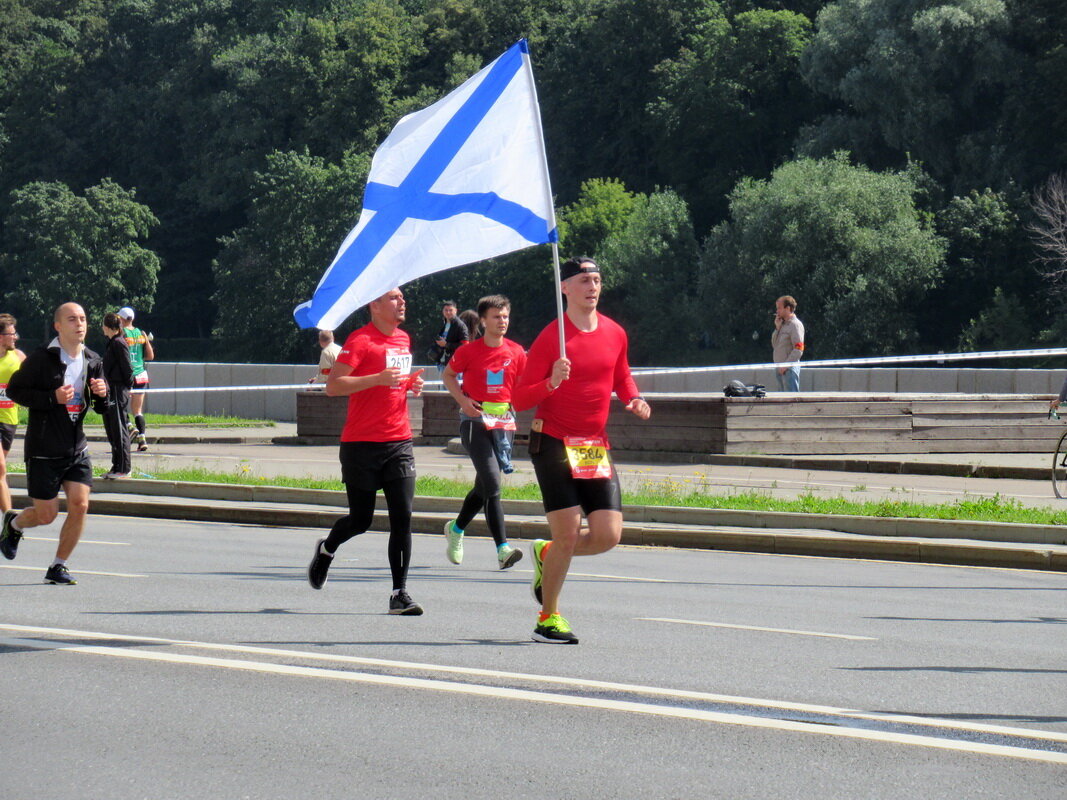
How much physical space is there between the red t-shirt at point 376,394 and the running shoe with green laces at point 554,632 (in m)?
1.44

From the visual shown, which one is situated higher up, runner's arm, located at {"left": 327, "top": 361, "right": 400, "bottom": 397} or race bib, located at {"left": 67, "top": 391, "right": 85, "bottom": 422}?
runner's arm, located at {"left": 327, "top": 361, "right": 400, "bottom": 397}

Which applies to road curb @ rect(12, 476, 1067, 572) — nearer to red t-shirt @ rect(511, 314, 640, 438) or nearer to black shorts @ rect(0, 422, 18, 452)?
black shorts @ rect(0, 422, 18, 452)

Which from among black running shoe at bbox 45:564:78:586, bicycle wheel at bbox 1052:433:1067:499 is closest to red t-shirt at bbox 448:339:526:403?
black running shoe at bbox 45:564:78:586

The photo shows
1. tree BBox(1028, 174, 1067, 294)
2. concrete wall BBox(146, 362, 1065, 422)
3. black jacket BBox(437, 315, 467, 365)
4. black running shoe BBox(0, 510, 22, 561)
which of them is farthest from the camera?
tree BBox(1028, 174, 1067, 294)

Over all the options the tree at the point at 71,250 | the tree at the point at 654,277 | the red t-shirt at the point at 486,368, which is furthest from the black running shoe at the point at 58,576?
the tree at the point at 71,250

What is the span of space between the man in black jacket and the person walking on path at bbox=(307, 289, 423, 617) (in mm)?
1879

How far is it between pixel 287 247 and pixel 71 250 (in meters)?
14.0

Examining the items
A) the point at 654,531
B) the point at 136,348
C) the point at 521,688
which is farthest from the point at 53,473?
the point at 136,348

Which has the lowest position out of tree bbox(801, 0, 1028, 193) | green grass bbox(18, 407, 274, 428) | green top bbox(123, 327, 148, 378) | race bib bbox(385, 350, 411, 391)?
green grass bbox(18, 407, 274, 428)

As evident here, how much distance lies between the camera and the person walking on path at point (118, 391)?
17.1m

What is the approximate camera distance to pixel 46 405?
9828 millimetres

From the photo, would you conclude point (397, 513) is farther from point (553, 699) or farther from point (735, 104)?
point (735, 104)

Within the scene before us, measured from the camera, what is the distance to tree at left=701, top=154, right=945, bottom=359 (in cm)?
5994

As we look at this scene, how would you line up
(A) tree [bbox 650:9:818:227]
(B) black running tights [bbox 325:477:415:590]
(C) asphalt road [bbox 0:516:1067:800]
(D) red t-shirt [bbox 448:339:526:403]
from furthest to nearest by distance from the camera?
(A) tree [bbox 650:9:818:227]
(D) red t-shirt [bbox 448:339:526:403]
(B) black running tights [bbox 325:477:415:590]
(C) asphalt road [bbox 0:516:1067:800]
